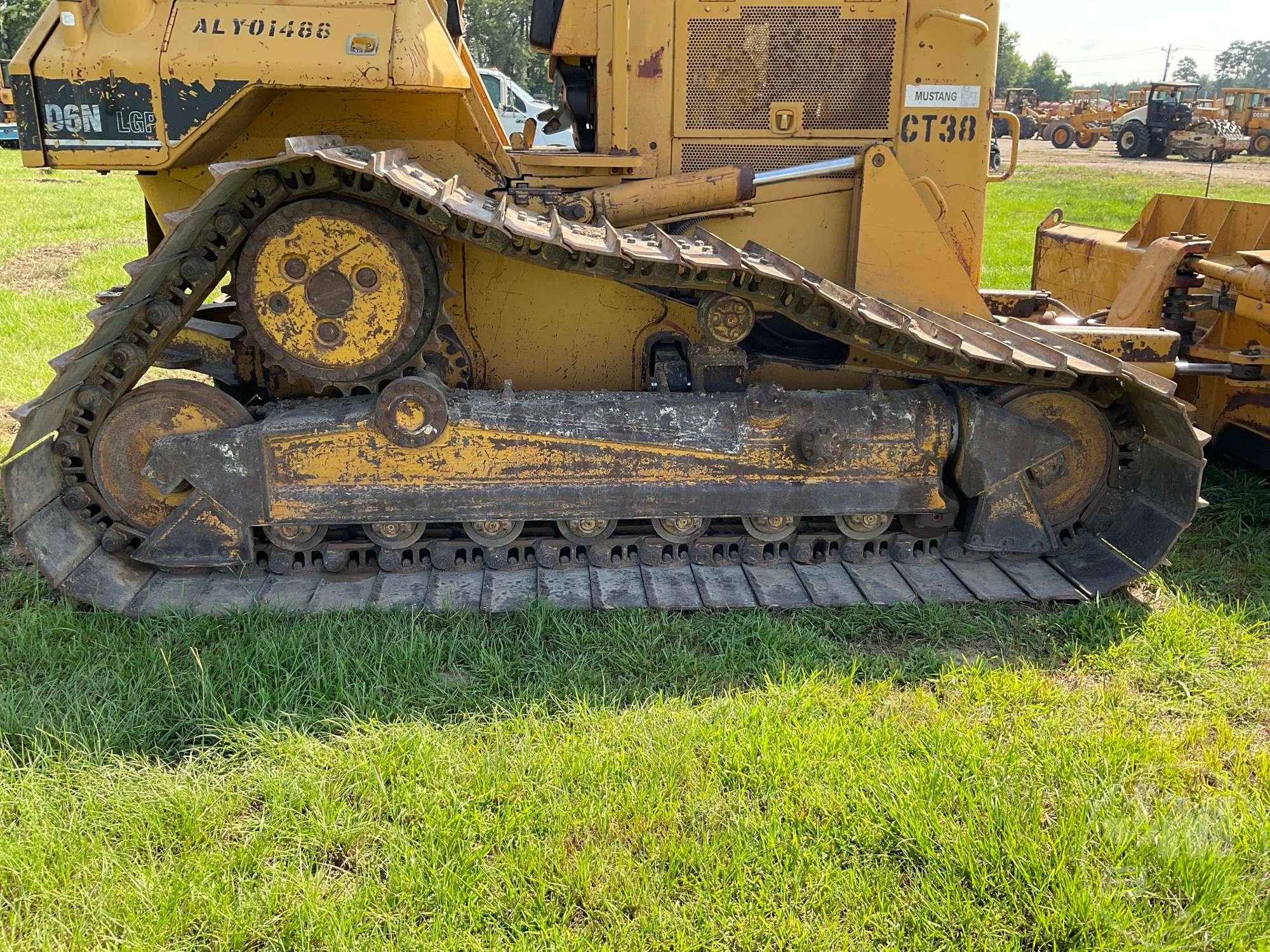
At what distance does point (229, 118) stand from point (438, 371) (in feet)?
4.71

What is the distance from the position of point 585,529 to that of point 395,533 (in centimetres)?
92

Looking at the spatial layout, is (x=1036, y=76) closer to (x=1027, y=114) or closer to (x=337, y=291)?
(x=1027, y=114)

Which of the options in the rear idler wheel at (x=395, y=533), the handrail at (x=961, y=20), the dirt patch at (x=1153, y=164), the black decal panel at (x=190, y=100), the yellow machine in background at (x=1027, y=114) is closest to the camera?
the black decal panel at (x=190, y=100)

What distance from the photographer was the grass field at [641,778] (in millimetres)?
2812

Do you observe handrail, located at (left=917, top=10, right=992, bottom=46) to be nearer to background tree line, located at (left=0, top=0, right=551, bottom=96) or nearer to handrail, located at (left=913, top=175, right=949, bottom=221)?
handrail, located at (left=913, top=175, right=949, bottom=221)

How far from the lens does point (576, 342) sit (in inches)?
199

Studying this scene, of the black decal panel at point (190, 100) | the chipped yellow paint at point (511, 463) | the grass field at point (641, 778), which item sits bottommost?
the grass field at point (641, 778)

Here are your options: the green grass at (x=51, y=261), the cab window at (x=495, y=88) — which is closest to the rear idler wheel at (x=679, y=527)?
the green grass at (x=51, y=261)

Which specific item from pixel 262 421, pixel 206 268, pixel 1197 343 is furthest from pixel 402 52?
pixel 1197 343

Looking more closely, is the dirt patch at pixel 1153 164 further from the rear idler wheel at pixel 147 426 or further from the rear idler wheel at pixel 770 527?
the rear idler wheel at pixel 147 426

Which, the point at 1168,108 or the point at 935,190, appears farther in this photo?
the point at 1168,108

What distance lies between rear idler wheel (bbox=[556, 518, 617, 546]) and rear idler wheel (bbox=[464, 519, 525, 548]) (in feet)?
0.71

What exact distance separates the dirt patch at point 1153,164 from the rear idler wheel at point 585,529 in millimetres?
25573

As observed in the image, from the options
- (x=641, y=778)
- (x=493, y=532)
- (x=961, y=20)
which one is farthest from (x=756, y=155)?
(x=641, y=778)
